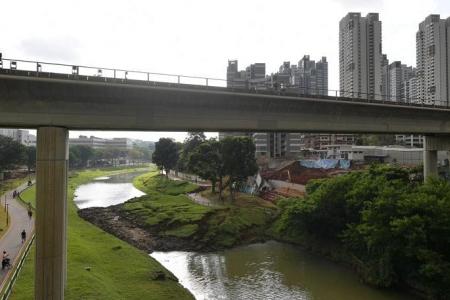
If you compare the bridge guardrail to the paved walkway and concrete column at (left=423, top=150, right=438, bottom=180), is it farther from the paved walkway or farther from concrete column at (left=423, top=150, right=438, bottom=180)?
concrete column at (left=423, top=150, right=438, bottom=180)

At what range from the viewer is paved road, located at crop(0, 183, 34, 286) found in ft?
95.9

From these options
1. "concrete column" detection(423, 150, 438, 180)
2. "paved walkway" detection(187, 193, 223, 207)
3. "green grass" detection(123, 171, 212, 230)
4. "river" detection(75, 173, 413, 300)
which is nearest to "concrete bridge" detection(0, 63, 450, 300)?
"river" detection(75, 173, 413, 300)

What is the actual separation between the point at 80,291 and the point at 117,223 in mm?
26625

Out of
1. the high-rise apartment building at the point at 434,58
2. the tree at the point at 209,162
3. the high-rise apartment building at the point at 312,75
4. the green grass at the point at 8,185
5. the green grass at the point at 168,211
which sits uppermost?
the high-rise apartment building at the point at 312,75

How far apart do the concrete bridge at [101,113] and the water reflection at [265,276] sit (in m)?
11.9

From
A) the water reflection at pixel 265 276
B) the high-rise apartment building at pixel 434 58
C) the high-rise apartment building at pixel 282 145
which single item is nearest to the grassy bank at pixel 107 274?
→ the water reflection at pixel 265 276

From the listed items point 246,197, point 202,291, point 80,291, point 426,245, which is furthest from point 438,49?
point 80,291

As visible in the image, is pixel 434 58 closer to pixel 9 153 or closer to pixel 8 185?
pixel 9 153

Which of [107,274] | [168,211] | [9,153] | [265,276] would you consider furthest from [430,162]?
[9,153]

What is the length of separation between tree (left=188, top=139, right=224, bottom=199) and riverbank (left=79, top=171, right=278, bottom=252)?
623 centimetres

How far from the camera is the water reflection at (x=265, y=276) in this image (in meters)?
27.2

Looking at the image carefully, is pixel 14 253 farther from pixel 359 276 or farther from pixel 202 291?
pixel 359 276

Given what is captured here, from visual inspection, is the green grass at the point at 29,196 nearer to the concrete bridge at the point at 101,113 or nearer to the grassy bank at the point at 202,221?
the grassy bank at the point at 202,221

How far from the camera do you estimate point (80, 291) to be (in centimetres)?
2309
